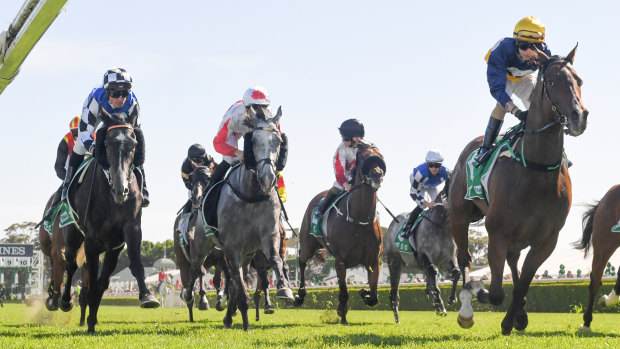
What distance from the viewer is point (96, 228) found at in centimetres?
956

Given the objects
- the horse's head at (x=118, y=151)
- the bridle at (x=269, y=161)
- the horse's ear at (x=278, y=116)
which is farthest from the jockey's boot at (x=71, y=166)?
the horse's ear at (x=278, y=116)

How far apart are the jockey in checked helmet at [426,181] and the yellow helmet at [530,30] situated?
21.8ft

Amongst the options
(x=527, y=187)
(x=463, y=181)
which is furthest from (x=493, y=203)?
(x=463, y=181)

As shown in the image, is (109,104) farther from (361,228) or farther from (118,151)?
(361,228)

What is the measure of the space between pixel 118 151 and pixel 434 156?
307 inches

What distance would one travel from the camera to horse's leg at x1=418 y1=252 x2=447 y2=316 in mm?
14133

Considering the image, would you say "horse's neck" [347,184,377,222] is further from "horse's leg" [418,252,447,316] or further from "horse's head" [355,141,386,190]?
"horse's leg" [418,252,447,316]

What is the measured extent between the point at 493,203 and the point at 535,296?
17716 mm

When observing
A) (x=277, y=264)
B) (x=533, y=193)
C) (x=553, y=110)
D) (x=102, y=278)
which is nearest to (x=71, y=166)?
(x=102, y=278)

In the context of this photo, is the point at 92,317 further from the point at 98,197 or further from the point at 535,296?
the point at 535,296

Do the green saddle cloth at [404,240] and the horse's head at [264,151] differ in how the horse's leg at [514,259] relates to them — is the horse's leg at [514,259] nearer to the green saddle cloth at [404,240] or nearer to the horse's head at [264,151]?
the horse's head at [264,151]

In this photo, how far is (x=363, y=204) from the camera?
42.4 feet

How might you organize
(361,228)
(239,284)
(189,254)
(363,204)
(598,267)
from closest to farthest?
(239,284) < (598,267) < (363,204) < (361,228) < (189,254)

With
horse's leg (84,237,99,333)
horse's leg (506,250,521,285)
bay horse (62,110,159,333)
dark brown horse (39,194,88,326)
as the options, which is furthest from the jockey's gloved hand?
dark brown horse (39,194,88,326)
